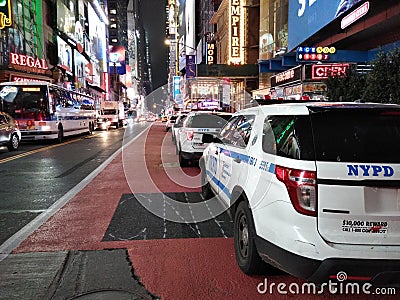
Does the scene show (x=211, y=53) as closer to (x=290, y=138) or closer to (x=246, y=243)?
(x=246, y=243)

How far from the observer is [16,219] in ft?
19.9

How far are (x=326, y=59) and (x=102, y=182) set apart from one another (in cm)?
1461

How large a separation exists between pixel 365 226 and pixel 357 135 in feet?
2.52

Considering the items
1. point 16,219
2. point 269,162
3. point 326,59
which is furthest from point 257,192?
point 326,59

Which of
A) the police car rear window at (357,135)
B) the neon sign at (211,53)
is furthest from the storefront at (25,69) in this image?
the police car rear window at (357,135)

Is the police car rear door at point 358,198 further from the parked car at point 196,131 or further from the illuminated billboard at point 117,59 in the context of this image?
the illuminated billboard at point 117,59

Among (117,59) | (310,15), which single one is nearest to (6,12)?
(310,15)

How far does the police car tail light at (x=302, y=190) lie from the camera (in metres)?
3.01

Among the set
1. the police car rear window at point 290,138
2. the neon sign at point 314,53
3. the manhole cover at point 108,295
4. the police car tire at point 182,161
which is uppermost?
the neon sign at point 314,53

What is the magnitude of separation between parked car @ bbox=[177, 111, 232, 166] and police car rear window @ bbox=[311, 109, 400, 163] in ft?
22.6

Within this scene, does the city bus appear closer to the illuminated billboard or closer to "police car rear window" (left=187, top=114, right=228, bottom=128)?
"police car rear window" (left=187, top=114, right=228, bottom=128)

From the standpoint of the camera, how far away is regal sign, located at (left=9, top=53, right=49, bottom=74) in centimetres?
3475

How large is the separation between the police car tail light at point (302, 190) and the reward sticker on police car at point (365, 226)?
27 centimetres

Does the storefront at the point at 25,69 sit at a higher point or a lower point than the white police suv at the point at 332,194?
higher
